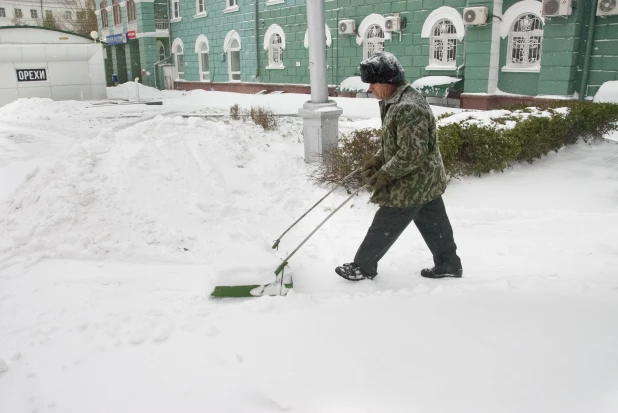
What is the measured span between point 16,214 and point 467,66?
11.1 m

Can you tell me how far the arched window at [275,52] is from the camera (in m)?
19.2

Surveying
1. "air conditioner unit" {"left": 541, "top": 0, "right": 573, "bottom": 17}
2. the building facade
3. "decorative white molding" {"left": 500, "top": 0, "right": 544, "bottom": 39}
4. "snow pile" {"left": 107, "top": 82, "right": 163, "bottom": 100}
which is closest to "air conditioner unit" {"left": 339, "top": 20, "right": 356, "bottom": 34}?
"decorative white molding" {"left": 500, "top": 0, "right": 544, "bottom": 39}

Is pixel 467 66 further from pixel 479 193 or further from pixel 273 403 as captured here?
pixel 273 403

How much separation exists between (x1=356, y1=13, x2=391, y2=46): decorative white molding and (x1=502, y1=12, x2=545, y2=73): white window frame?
12.3 ft

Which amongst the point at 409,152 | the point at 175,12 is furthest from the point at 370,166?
the point at 175,12

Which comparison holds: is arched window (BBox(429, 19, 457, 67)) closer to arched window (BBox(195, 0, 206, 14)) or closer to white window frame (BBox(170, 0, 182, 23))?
arched window (BBox(195, 0, 206, 14))

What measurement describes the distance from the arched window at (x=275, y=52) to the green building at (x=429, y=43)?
1.7 inches

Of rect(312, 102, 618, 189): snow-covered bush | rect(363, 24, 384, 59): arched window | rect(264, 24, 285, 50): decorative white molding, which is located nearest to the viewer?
rect(312, 102, 618, 189): snow-covered bush

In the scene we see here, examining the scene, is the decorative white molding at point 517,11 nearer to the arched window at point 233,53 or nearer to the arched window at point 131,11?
the arched window at point 233,53

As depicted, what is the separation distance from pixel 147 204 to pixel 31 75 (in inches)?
597

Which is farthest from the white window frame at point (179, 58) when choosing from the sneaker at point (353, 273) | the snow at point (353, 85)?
the sneaker at point (353, 273)

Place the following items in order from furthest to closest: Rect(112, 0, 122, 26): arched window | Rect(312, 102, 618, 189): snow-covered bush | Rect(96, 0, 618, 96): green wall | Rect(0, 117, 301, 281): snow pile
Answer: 1. Rect(112, 0, 122, 26): arched window
2. Rect(96, 0, 618, 96): green wall
3. Rect(312, 102, 618, 189): snow-covered bush
4. Rect(0, 117, 301, 281): snow pile

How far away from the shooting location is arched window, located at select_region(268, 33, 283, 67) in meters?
19.2

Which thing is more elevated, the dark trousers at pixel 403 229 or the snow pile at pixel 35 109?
the snow pile at pixel 35 109
